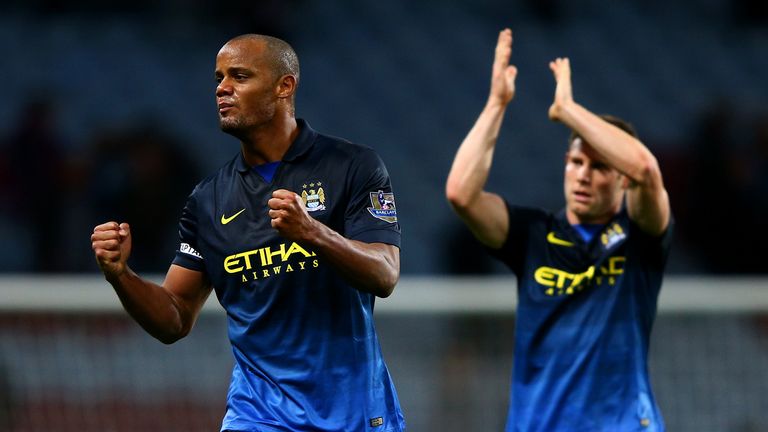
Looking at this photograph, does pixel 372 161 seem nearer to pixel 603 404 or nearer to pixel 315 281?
pixel 315 281

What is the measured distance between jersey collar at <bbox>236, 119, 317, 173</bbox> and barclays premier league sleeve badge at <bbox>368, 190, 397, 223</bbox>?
1.05 ft

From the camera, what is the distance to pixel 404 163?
11.4 m

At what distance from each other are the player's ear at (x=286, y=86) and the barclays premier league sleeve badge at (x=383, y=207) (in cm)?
49

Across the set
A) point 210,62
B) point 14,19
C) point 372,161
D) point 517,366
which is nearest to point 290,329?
point 372,161

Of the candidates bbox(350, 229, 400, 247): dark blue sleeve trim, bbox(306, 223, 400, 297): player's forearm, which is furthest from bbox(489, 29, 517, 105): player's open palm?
bbox(306, 223, 400, 297): player's forearm

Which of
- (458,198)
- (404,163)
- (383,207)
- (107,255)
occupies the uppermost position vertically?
(404,163)

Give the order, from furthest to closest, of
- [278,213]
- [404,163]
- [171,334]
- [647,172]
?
[404,163] → [647,172] → [171,334] → [278,213]

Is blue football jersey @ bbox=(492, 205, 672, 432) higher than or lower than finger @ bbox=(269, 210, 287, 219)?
lower

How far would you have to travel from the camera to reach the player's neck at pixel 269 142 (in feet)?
13.9

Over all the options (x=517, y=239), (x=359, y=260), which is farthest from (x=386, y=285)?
(x=517, y=239)

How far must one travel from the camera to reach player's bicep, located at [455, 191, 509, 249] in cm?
532

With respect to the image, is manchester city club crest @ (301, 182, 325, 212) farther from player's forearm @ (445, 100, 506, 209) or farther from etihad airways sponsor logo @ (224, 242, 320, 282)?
player's forearm @ (445, 100, 506, 209)

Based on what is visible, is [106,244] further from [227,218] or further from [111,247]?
[227,218]

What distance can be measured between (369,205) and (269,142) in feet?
1.49
